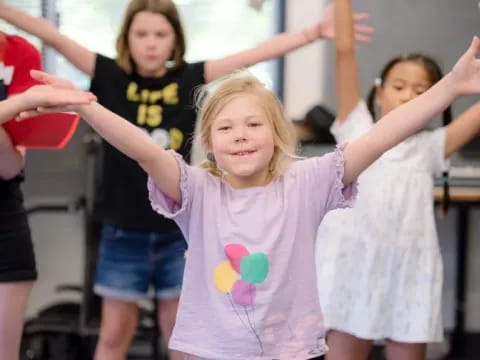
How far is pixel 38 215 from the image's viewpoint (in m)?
3.38

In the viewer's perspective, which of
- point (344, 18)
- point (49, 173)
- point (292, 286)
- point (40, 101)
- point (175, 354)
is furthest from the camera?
A: point (49, 173)

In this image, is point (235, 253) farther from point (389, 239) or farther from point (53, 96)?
point (389, 239)

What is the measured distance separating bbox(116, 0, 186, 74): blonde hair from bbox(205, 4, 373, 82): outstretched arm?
98 millimetres

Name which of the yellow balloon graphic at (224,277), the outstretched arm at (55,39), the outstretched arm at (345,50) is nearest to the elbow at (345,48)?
the outstretched arm at (345,50)

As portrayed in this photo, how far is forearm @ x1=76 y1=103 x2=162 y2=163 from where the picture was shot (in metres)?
1.28

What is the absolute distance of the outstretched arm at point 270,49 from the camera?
2.12 meters

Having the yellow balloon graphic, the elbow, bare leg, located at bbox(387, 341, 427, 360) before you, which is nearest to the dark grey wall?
the elbow

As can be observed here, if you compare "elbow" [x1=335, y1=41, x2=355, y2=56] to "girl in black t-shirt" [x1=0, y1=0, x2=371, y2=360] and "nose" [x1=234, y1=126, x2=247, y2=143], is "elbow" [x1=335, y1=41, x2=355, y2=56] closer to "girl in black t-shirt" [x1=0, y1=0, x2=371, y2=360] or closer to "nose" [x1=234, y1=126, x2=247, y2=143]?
"girl in black t-shirt" [x1=0, y1=0, x2=371, y2=360]

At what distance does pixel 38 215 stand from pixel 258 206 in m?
2.20

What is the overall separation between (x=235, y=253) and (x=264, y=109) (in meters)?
0.30

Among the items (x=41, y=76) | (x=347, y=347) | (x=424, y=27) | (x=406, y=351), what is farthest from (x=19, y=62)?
(x=424, y=27)

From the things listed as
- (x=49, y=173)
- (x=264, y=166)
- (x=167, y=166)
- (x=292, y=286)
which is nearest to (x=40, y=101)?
(x=167, y=166)

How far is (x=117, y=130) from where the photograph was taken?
4.20 ft

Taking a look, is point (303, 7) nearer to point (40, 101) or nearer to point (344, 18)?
point (344, 18)
